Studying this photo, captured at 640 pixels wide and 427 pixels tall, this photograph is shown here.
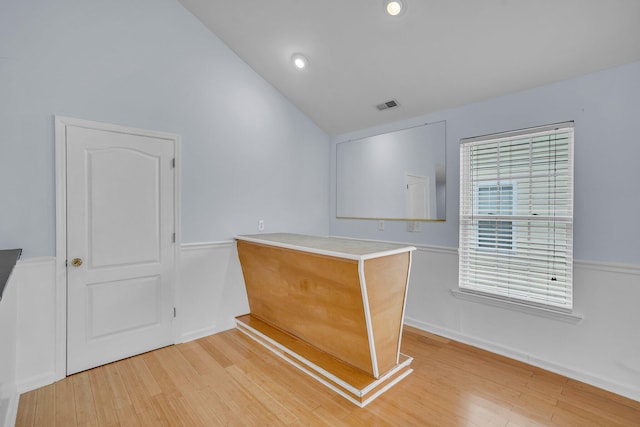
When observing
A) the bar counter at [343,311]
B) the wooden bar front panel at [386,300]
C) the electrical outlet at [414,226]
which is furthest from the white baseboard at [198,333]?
the electrical outlet at [414,226]

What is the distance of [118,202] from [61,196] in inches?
14.6

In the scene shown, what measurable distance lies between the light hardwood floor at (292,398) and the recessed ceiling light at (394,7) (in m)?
2.77

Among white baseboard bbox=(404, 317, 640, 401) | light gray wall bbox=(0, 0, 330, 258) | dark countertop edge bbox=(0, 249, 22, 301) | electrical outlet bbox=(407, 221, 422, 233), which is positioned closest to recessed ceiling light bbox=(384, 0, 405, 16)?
light gray wall bbox=(0, 0, 330, 258)

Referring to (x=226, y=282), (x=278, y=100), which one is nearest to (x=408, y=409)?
(x=226, y=282)

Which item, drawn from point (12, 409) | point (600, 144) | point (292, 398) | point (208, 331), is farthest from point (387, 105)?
point (12, 409)

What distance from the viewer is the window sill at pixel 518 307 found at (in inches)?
92.7

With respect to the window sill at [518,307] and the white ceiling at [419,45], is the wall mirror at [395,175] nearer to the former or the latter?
the white ceiling at [419,45]

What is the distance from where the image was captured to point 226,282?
3295 mm

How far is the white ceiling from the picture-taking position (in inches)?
80.4

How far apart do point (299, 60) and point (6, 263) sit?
2.71m

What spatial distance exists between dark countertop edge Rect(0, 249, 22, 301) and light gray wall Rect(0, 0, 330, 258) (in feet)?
0.59

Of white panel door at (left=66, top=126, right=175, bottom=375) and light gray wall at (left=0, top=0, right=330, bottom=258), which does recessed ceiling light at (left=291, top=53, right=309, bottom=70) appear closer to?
light gray wall at (left=0, top=0, right=330, bottom=258)

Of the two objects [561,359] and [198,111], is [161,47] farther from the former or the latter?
[561,359]

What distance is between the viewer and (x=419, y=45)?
8.21ft
